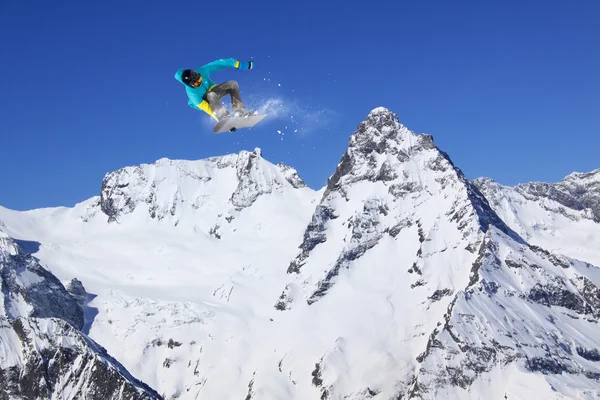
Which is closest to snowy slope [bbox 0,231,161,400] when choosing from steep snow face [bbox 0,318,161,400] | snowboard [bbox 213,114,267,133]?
steep snow face [bbox 0,318,161,400]

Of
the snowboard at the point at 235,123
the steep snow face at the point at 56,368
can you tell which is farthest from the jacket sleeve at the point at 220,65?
the steep snow face at the point at 56,368

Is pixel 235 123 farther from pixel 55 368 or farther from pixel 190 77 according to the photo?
pixel 55 368

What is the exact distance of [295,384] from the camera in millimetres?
183625

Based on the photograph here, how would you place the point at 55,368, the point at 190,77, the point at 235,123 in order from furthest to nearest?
the point at 55,368
the point at 235,123
the point at 190,77

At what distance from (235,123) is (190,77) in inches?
204

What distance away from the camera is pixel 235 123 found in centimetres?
A: 5162

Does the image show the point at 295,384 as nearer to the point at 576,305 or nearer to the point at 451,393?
the point at 451,393

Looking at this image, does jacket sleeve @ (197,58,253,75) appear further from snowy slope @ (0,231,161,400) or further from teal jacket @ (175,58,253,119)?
snowy slope @ (0,231,161,400)

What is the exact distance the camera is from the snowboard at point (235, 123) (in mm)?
51312

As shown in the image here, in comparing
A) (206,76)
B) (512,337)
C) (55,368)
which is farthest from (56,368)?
(512,337)

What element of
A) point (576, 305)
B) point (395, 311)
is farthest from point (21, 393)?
point (576, 305)

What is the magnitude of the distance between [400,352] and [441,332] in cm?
1697

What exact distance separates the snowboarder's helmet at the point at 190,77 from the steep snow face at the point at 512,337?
125 meters

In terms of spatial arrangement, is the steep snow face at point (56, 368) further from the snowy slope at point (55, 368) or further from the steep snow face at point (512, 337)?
the steep snow face at point (512, 337)
